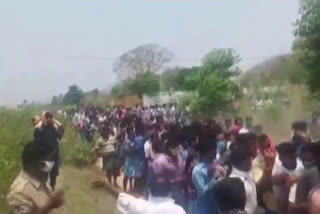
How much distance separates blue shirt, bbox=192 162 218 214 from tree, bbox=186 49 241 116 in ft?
70.0

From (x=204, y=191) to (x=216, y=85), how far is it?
2209cm

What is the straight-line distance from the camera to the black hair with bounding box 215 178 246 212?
5.70 m

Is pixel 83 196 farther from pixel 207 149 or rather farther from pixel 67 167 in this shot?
pixel 207 149

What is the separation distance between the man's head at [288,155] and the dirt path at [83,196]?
175 inches

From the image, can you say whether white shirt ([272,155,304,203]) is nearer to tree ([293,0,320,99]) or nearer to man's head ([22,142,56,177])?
man's head ([22,142,56,177])

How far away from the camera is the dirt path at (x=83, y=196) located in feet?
47.1

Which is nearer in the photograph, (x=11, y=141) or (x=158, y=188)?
(x=158, y=188)

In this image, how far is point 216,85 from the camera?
1174 inches

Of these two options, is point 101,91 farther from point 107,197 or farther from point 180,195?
point 180,195

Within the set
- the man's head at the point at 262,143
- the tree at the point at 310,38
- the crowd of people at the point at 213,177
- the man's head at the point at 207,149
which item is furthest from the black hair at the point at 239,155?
the tree at the point at 310,38

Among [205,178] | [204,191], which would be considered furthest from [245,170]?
[205,178]

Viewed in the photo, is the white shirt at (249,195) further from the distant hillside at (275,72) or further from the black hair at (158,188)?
the distant hillside at (275,72)

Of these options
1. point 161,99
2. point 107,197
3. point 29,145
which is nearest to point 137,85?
point 161,99

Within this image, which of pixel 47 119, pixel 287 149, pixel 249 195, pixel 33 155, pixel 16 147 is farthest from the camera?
pixel 16 147
